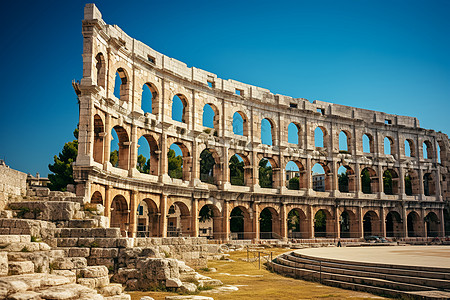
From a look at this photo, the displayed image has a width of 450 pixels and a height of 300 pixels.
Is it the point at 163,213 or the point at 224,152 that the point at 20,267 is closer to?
the point at 163,213

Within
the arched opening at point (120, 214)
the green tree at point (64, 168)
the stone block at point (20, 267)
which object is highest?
the green tree at point (64, 168)

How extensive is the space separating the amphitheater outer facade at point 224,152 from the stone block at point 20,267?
12.7 m

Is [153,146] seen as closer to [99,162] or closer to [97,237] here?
[99,162]

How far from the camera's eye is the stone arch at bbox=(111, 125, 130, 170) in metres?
27.0

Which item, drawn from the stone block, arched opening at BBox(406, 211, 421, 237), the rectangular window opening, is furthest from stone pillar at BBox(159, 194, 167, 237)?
arched opening at BBox(406, 211, 421, 237)

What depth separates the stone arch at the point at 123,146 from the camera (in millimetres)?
27031

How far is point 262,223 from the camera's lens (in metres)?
44.8

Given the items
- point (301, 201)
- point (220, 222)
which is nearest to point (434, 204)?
point (301, 201)

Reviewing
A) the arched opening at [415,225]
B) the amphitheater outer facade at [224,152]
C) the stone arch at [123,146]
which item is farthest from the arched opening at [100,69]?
the arched opening at [415,225]

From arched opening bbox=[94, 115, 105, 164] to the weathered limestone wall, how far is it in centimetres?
725

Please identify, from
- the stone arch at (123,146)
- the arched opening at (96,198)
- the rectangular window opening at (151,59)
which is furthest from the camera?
the rectangular window opening at (151,59)

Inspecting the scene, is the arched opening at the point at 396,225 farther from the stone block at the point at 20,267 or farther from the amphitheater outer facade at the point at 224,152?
the stone block at the point at 20,267

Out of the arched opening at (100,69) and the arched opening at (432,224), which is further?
the arched opening at (432,224)

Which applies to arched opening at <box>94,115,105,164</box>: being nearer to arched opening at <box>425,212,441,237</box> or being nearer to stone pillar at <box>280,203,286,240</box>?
stone pillar at <box>280,203,286,240</box>
